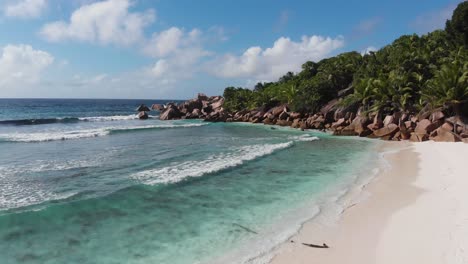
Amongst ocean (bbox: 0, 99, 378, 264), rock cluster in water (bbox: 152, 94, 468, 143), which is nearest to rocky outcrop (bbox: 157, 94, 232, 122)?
rock cluster in water (bbox: 152, 94, 468, 143)

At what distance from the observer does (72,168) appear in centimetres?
1958

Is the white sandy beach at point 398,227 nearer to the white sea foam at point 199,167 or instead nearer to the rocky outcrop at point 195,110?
the white sea foam at point 199,167

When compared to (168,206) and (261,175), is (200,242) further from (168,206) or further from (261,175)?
(261,175)

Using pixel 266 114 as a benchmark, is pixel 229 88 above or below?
above

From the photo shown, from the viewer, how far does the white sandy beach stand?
8.48m

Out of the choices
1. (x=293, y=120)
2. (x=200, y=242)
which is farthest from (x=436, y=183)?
(x=293, y=120)

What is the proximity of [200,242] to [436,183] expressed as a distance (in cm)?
1132

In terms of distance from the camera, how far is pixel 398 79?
37.2 m

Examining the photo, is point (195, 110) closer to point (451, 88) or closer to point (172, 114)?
point (172, 114)

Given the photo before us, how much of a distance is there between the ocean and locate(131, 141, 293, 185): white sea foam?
0.06 meters

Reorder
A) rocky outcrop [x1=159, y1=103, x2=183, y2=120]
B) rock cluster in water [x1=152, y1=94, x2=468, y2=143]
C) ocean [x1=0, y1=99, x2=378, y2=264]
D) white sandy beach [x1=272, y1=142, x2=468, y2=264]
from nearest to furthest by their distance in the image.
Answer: white sandy beach [x1=272, y1=142, x2=468, y2=264] < ocean [x1=0, y1=99, x2=378, y2=264] < rock cluster in water [x1=152, y1=94, x2=468, y2=143] < rocky outcrop [x1=159, y1=103, x2=183, y2=120]

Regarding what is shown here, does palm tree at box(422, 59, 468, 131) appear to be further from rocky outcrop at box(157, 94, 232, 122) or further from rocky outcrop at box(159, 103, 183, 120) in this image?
rocky outcrop at box(159, 103, 183, 120)

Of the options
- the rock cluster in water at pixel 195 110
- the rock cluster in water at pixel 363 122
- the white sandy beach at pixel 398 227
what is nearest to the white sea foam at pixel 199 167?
the white sandy beach at pixel 398 227

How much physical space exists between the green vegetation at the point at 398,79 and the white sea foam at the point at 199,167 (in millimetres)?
16807
